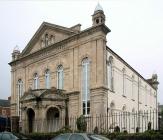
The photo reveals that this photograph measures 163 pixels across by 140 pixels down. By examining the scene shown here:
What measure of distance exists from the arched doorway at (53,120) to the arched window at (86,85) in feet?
11.0

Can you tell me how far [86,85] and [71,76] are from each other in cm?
236

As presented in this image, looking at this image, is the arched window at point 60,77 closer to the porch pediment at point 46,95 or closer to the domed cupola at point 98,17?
the porch pediment at point 46,95

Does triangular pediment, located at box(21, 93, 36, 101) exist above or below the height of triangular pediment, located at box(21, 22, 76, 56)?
below

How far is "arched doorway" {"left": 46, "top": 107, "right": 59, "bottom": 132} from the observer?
123 feet

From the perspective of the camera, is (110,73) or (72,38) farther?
(72,38)

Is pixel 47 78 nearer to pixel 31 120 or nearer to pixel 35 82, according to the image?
pixel 35 82

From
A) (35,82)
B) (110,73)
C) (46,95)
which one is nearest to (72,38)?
(110,73)

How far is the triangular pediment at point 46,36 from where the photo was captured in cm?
3994

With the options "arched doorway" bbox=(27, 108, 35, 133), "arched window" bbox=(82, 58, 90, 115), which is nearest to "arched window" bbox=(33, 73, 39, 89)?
"arched doorway" bbox=(27, 108, 35, 133)

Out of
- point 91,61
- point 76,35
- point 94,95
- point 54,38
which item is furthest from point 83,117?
point 54,38

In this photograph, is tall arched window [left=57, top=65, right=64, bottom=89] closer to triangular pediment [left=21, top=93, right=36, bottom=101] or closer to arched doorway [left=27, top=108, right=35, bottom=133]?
triangular pediment [left=21, top=93, right=36, bottom=101]

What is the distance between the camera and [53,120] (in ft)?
124

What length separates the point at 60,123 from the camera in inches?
1438

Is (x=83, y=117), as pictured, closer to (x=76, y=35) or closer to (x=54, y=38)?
(x=76, y=35)
